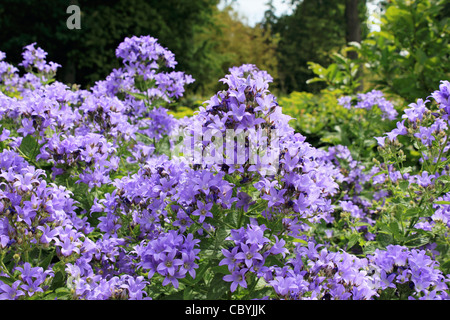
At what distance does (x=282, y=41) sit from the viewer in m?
34.7

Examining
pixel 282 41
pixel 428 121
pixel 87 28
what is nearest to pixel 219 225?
pixel 428 121

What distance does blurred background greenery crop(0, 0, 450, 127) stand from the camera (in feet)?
18.1

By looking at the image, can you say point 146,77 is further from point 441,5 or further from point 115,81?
point 441,5

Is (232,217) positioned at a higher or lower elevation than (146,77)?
lower

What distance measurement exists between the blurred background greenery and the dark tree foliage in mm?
39

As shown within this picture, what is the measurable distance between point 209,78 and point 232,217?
19.7 metres

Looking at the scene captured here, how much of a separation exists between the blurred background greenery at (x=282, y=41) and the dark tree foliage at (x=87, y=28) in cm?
4

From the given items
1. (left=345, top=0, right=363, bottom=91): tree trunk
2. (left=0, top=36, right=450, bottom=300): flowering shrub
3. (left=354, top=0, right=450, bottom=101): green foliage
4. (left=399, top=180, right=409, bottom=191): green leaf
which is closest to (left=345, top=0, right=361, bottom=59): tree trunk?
(left=345, top=0, right=363, bottom=91): tree trunk

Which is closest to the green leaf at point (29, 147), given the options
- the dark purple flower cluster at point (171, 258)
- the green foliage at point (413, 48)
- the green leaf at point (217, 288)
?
the dark purple flower cluster at point (171, 258)

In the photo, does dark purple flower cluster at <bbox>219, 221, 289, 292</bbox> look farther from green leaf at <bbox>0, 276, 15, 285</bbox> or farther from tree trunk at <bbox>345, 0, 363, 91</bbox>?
tree trunk at <bbox>345, 0, 363, 91</bbox>

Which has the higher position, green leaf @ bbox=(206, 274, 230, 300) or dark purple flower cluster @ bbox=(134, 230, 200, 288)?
dark purple flower cluster @ bbox=(134, 230, 200, 288)

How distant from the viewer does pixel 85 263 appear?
2.20 metres

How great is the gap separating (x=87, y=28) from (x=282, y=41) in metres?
22.4
